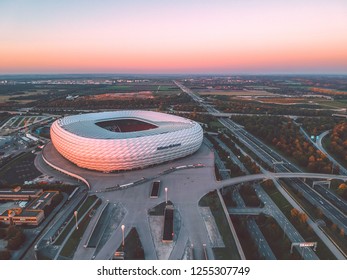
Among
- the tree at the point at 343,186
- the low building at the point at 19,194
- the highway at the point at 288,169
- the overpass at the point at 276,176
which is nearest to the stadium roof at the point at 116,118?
the low building at the point at 19,194

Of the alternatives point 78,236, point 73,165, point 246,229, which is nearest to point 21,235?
point 78,236

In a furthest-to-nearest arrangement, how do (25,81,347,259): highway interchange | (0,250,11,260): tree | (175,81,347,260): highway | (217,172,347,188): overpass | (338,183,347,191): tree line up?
(217,172,347,188): overpass, (338,183,347,191): tree, (175,81,347,260): highway, (25,81,347,259): highway interchange, (0,250,11,260): tree

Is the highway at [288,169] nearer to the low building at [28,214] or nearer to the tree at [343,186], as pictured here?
the tree at [343,186]

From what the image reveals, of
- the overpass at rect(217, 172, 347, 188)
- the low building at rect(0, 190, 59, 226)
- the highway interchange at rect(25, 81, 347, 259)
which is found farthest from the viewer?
the overpass at rect(217, 172, 347, 188)

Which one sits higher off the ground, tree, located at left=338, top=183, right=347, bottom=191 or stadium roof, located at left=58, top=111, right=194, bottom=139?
stadium roof, located at left=58, top=111, right=194, bottom=139

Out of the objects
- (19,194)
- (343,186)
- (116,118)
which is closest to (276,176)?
(343,186)

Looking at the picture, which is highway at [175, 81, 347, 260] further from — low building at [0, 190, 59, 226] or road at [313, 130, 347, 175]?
low building at [0, 190, 59, 226]

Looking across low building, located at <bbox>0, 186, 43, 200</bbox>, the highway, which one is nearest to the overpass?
the highway

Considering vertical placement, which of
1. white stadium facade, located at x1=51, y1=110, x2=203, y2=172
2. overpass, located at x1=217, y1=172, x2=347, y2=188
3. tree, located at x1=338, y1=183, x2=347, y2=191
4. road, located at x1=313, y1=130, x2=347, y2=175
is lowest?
road, located at x1=313, y1=130, x2=347, y2=175
